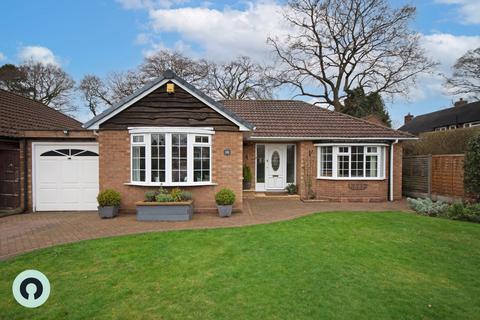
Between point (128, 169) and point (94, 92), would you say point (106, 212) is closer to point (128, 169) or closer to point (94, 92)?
point (128, 169)

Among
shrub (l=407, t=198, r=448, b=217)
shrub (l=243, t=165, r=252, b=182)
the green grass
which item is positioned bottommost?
the green grass

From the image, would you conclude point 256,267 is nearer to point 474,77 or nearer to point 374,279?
point 374,279

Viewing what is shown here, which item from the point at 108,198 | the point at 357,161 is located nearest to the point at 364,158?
the point at 357,161

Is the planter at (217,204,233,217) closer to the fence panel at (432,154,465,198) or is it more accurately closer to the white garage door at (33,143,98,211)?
the white garage door at (33,143,98,211)

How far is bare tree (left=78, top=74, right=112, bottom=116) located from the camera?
3500cm

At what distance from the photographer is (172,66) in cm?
3231

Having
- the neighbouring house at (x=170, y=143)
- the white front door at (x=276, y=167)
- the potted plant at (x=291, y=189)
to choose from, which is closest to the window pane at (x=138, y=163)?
the neighbouring house at (x=170, y=143)

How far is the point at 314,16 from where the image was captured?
2789 centimetres

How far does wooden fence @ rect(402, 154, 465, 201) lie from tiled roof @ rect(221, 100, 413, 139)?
5.41 feet

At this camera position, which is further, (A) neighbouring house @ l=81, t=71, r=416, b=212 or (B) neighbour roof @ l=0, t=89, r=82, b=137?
(B) neighbour roof @ l=0, t=89, r=82, b=137

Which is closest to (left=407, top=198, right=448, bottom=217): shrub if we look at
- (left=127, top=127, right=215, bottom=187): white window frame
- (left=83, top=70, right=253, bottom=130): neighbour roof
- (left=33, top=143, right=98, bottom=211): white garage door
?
(left=83, top=70, right=253, bottom=130): neighbour roof

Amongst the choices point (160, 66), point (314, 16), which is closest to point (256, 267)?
point (314, 16)

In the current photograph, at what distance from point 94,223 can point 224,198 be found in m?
4.13

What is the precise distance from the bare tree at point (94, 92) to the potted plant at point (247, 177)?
2599 centimetres
